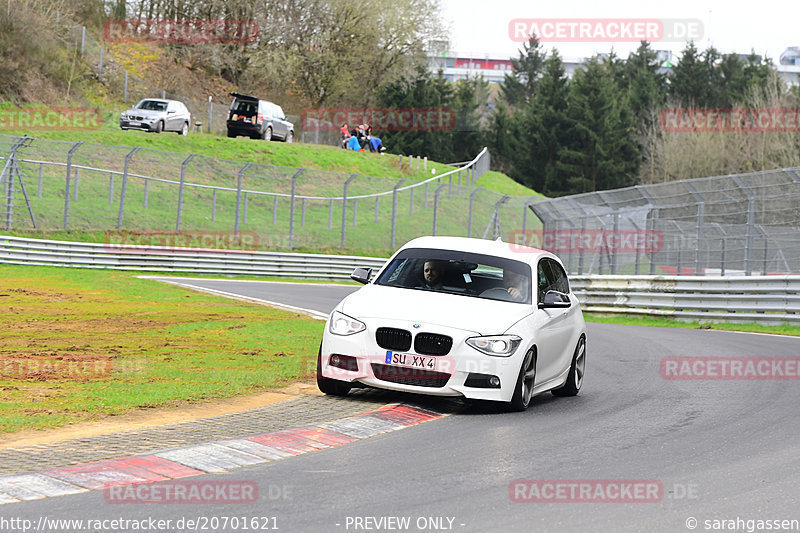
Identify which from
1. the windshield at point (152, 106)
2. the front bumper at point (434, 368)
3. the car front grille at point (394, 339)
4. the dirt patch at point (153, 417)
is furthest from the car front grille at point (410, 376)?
the windshield at point (152, 106)

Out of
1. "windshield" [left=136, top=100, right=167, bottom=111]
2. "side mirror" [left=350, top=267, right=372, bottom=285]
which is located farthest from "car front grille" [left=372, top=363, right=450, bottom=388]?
"windshield" [left=136, top=100, right=167, bottom=111]

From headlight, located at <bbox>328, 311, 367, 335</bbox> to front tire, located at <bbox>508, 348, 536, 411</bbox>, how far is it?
142 centimetres

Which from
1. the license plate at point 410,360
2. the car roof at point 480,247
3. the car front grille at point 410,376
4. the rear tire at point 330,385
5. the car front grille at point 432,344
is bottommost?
the rear tire at point 330,385

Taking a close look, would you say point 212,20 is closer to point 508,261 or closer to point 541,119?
point 541,119

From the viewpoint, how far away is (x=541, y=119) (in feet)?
284

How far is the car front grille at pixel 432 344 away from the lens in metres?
9.43

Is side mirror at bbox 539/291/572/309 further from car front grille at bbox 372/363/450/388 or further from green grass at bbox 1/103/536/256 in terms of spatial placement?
green grass at bbox 1/103/536/256

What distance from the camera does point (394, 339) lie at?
956 cm

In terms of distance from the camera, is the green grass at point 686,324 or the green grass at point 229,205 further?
the green grass at point 229,205

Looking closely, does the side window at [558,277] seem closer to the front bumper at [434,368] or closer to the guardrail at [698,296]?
the front bumper at [434,368]

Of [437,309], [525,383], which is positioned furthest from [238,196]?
[525,383]

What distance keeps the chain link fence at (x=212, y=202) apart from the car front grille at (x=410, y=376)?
2130 centimetres

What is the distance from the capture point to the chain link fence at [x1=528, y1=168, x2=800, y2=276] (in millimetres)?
22812

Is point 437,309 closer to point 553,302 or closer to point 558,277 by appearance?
point 553,302
